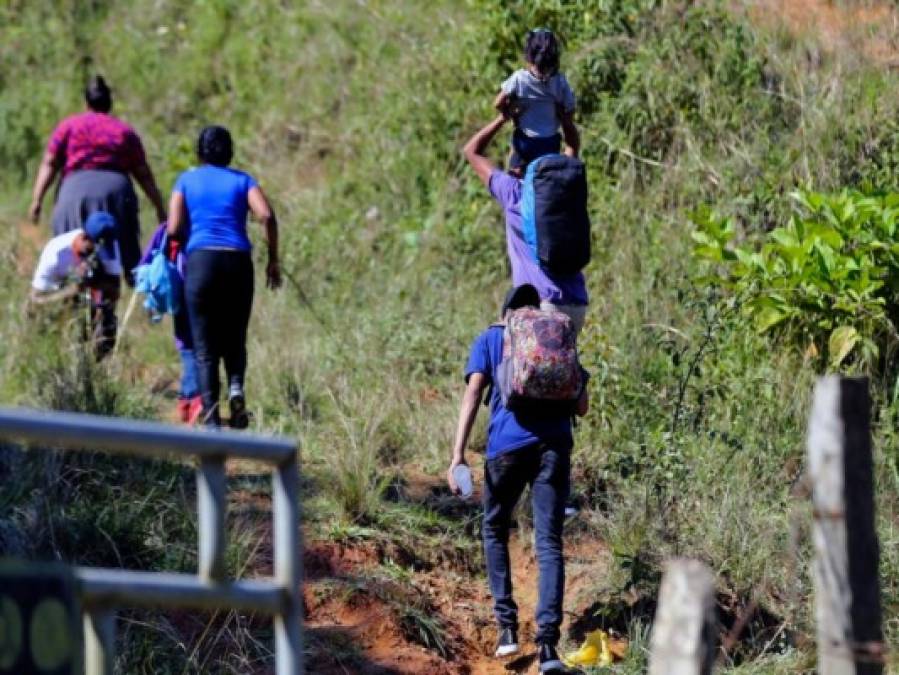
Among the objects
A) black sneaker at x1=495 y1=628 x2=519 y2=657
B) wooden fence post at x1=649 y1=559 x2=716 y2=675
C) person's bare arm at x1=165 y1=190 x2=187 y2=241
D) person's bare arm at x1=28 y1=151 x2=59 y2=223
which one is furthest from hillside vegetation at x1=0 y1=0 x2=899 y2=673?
wooden fence post at x1=649 y1=559 x2=716 y2=675

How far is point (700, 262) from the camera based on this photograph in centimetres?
930

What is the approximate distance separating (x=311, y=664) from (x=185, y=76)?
8650 mm

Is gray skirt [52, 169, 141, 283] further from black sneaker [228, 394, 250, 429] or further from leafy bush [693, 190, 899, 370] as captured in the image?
leafy bush [693, 190, 899, 370]

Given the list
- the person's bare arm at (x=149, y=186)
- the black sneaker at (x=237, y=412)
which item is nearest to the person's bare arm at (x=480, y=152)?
the black sneaker at (x=237, y=412)

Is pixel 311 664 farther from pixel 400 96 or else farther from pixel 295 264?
pixel 400 96

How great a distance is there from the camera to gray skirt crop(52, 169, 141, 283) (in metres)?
10.1

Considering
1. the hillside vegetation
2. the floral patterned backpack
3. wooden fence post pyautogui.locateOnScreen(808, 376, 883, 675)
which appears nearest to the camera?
wooden fence post pyautogui.locateOnScreen(808, 376, 883, 675)

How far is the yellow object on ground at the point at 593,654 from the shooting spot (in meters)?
6.78

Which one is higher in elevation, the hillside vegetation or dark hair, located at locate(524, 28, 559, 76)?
dark hair, located at locate(524, 28, 559, 76)

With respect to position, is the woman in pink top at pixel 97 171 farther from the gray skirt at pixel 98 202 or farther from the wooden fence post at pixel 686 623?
the wooden fence post at pixel 686 623

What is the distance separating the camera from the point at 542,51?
7.77m

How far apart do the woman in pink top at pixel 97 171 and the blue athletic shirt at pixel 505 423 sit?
4.19 m

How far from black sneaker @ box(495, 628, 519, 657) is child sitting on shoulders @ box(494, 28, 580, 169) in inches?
88.4

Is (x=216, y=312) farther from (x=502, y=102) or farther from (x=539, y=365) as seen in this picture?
(x=539, y=365)
